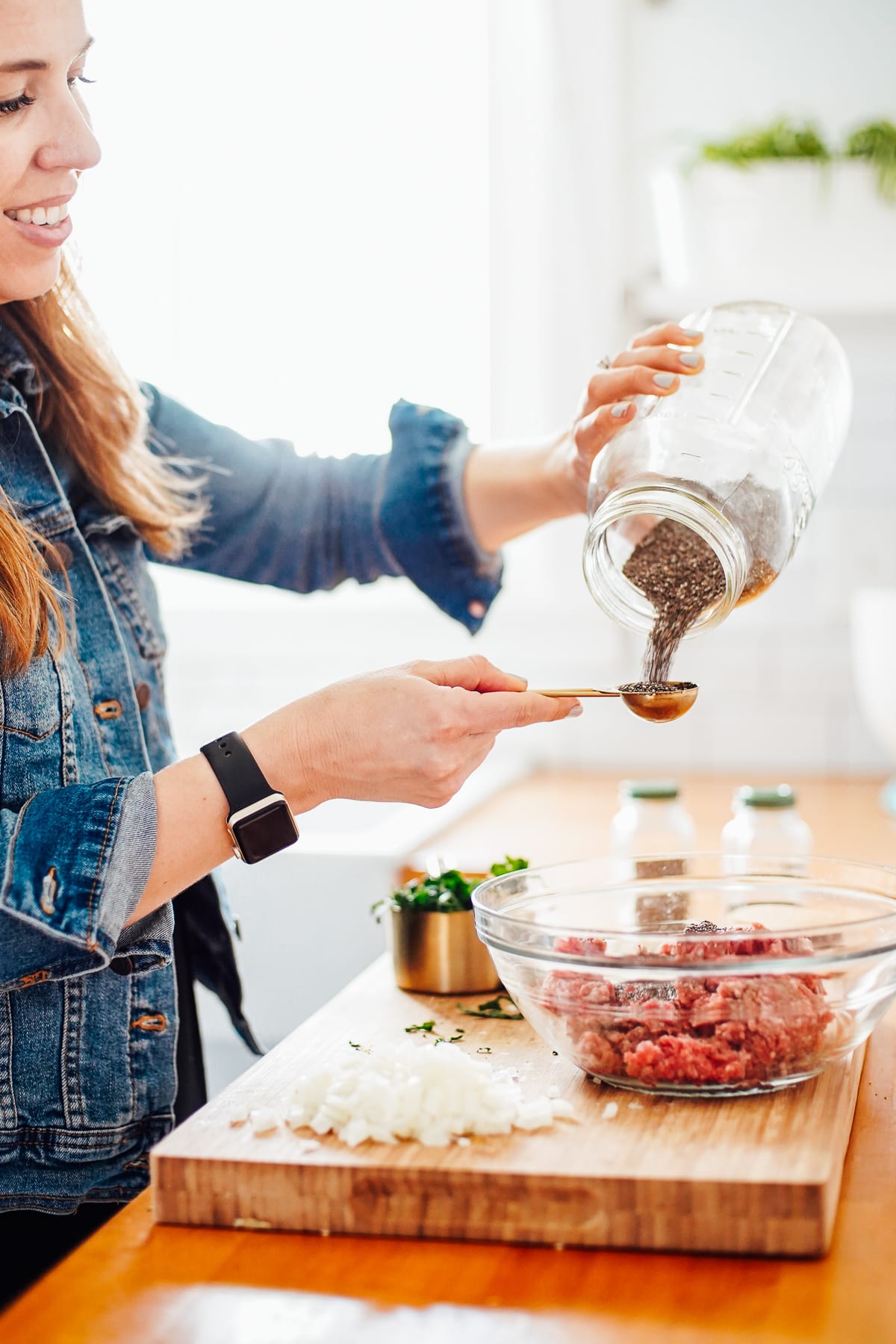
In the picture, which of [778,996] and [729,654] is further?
[729,654]

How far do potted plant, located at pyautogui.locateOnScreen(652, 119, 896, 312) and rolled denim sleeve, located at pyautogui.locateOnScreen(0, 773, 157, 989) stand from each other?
1540 mm

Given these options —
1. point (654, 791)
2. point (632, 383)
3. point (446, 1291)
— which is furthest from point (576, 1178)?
point (654, 791)

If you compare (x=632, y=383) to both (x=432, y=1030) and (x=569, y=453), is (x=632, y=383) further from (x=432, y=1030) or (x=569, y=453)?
(x=432, y=1030)

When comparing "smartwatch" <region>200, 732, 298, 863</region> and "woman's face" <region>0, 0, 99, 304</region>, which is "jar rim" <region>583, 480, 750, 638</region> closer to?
"smartwatch" <region>200, 732, 298, 863</region>

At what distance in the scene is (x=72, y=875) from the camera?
35.5 inches

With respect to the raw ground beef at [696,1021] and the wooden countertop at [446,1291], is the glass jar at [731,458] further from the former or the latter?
the wooden countertop at [446,1291]

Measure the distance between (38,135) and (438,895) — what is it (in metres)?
0.70

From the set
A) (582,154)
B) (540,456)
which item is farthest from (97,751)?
(582,154)

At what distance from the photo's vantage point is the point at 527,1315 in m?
0.71

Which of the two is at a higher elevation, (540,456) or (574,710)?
(540,456)

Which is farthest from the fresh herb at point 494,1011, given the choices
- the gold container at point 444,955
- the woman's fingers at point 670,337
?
the woman's fingers at point 670,337

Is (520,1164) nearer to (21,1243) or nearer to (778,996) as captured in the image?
(778,996)

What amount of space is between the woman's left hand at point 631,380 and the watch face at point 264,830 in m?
0.44

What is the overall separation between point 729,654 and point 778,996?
4.87ft
